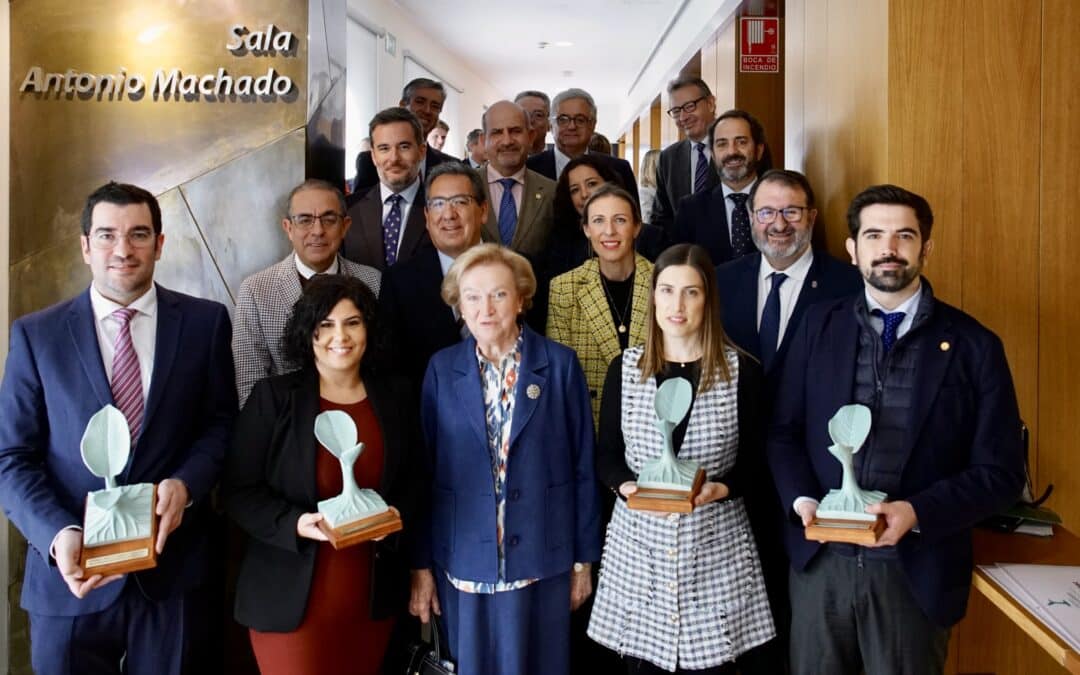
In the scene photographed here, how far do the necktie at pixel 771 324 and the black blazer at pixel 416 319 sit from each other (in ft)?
3.55

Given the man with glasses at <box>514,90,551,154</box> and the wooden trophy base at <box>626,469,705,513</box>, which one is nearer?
the wooden trophy base at <box>626,469,705,513</box>

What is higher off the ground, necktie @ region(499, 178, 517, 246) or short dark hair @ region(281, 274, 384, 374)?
necktie @ region(499, 178, 517, 246)

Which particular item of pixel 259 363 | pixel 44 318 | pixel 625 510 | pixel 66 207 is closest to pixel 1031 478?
pixel 625 510

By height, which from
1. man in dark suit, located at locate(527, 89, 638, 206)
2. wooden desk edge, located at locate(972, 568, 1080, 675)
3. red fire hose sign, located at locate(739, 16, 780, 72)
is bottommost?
wooden desk edge, located at locate(972, 568, 1080, 675)

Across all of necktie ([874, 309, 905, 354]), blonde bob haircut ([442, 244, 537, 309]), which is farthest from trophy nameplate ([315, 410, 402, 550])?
necktie ([874, 309, 905, 354])

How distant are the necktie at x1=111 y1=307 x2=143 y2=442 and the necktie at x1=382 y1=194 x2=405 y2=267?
4.69 feet

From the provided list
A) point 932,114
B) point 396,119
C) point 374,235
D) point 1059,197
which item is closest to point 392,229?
point 374,235

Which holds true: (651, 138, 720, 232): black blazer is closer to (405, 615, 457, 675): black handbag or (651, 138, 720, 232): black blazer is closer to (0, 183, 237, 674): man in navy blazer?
(405, 615, 457, 675): black handbag

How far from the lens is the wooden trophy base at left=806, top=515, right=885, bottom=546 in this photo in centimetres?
209

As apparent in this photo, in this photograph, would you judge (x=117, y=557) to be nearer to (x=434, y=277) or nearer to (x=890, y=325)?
(x=434, y=277)

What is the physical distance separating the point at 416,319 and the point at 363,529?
3.66 ft

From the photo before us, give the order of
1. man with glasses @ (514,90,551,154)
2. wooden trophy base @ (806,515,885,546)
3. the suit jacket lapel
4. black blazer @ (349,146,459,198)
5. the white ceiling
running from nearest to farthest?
wooden trophy base @ (806,515,885,546), the suit jacket lapel, black blazer @ (349,146,459,198), man with glasses @ (514,90,551,154), the white ceiling

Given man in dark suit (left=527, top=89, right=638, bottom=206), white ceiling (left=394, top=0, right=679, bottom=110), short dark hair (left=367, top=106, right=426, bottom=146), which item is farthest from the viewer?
white ceiling (left=394, top=0, right=679, bottom=110)

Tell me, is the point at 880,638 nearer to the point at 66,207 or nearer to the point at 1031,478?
the point at 1031,478
